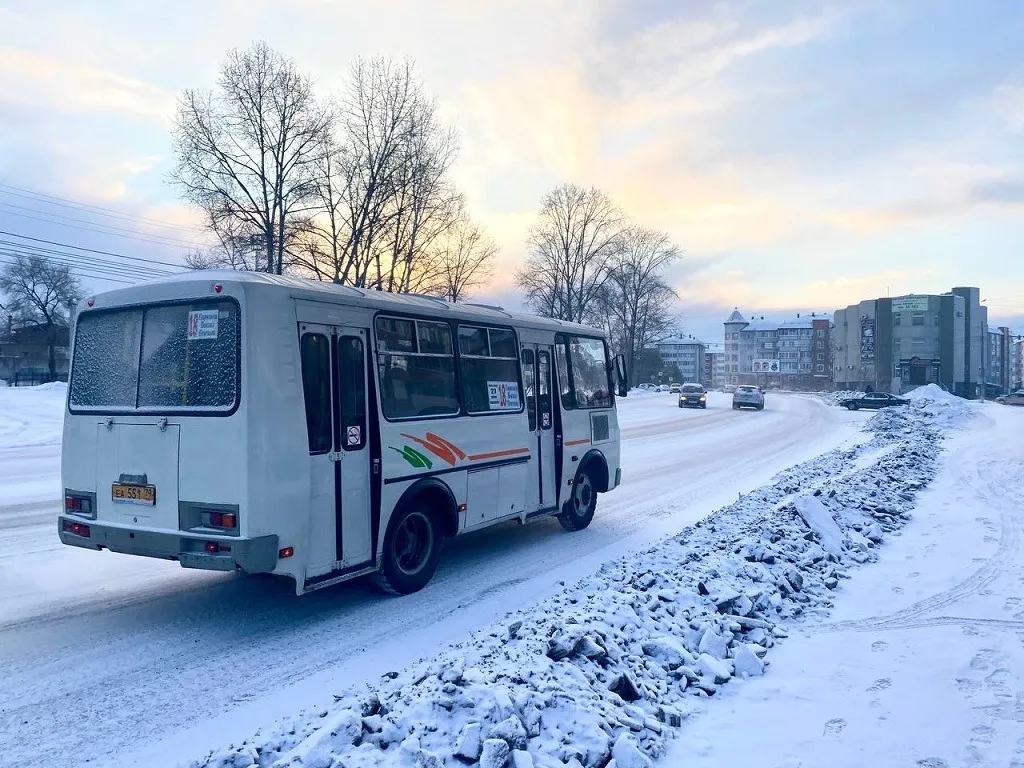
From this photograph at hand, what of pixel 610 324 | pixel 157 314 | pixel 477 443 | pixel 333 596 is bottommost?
pixel 333 596

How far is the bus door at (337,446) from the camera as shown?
607 cm

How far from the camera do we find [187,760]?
3.98 meters

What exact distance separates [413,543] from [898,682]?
4.31m

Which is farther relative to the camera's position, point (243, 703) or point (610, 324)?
point (610, 324)

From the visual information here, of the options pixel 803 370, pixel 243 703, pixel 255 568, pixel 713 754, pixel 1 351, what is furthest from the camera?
pixel 803 370

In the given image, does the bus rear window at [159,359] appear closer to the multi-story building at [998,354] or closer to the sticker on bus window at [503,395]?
the sticker on bus window at [503,395]

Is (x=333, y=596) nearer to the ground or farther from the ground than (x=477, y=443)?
nearer to the ground

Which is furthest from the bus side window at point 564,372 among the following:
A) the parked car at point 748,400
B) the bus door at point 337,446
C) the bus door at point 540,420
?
the parked car at point 748,400

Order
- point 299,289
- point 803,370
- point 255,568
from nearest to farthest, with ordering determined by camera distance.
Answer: point 255,568
point 299,289
point 803,370

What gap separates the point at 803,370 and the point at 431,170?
125 m

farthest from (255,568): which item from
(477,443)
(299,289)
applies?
(477,443)

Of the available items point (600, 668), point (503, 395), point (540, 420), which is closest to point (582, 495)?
point (540, 420)

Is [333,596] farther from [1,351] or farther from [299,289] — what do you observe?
[1,351]

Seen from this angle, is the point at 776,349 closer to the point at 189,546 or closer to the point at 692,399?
the point at 692,399
